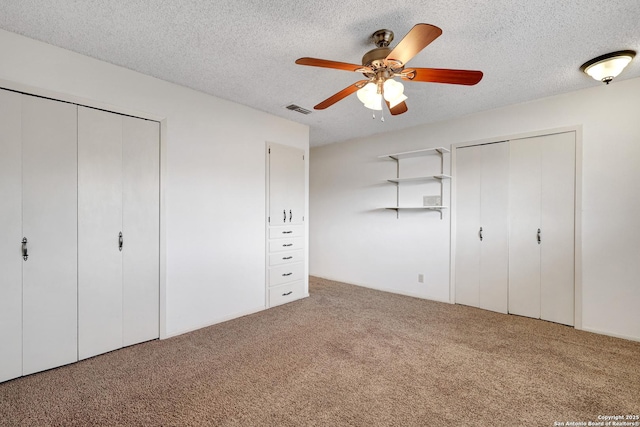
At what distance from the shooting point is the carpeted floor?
1.83m

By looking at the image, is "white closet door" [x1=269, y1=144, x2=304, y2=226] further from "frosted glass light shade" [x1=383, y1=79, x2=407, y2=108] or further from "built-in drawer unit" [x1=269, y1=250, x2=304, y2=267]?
"frosted glass light shade" [x1=383, y1=79, x2=407, y2=108]

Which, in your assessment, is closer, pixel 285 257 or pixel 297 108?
pixel 297 108

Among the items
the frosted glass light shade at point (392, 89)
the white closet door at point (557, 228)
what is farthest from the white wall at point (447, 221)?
the frosted glass light shade at point (392, 89)

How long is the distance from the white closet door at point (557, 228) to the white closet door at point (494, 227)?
0.37 metres

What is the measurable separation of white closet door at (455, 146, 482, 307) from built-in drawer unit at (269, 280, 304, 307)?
222cm

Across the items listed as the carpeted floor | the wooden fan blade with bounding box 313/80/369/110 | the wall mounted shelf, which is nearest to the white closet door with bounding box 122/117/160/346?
the carpeted floor

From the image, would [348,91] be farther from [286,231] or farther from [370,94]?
[286,231]

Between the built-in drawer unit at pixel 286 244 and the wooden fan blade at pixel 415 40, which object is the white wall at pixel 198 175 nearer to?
the built-in drawer unit at pixel 286 244

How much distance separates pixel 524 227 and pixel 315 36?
323 centimetres

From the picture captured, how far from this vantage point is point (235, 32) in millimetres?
2213

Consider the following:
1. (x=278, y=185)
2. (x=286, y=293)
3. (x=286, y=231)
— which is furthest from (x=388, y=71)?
(x=286, y=293)

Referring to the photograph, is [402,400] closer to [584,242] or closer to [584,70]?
[584,242]

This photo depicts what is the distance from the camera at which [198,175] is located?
10.6 ft

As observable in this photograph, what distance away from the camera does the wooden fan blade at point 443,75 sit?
190cm
